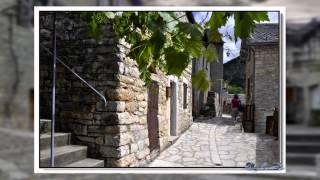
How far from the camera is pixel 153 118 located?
5.42m

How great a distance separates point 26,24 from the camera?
499cm

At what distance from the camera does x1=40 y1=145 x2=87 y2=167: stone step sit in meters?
5.14

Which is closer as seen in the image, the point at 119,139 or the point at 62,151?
the point at 62,151

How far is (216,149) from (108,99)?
1.21m

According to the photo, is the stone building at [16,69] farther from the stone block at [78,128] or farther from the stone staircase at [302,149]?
the stone staircase at [302,149]

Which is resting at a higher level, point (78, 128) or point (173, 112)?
point (173, 112)

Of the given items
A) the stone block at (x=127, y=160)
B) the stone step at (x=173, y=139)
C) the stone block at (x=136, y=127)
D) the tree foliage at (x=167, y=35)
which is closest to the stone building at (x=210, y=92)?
the tree foliage at (x=167, y=35)

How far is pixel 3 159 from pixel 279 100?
9.25ft

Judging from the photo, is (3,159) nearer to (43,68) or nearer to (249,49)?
(43,68)

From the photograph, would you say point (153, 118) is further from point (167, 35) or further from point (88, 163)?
point (167, 35)

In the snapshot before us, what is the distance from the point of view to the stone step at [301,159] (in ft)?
17.1

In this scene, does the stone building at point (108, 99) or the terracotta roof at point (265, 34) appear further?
the stone building at point (108, 99)

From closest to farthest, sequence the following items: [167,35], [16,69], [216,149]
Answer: [167,35], [16,69], [216,149]

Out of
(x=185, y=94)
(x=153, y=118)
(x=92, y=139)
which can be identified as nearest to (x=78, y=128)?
(x=92, y=139)
